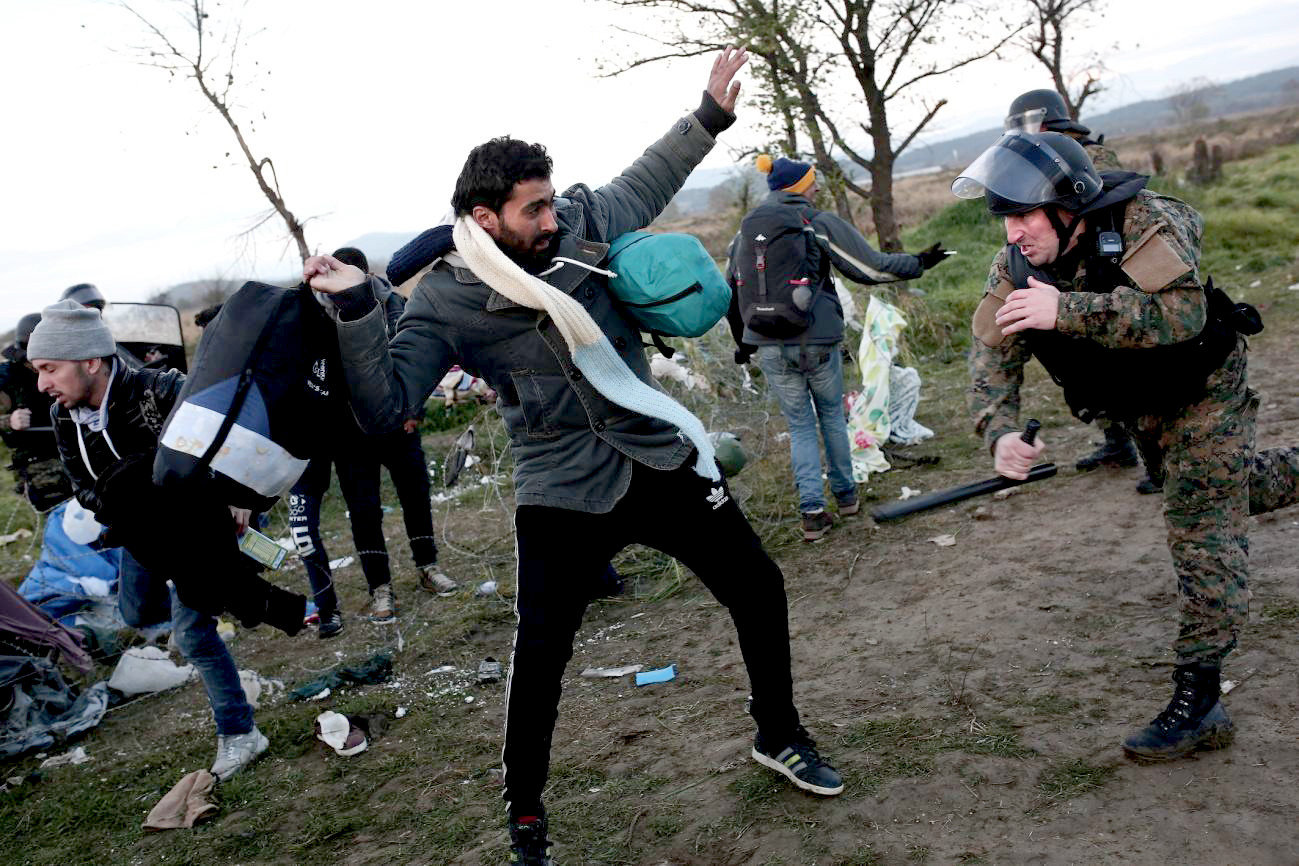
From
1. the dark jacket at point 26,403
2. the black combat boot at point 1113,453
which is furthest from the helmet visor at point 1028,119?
the dark jacket at point 26,403

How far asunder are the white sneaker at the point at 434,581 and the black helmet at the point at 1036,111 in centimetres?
407

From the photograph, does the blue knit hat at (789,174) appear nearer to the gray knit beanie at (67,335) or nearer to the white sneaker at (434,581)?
the white sneaker at (434,581)

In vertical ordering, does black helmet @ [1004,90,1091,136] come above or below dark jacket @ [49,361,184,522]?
above

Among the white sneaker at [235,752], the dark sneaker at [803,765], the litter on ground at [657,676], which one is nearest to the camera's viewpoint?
the dark sneaker at [803,765]

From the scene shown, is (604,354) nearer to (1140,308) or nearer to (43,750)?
(1140,308)

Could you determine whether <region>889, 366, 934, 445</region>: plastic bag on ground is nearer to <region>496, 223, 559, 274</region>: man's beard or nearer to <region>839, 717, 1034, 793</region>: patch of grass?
<region>839, 717, 1034, 793</region>: patch of grass

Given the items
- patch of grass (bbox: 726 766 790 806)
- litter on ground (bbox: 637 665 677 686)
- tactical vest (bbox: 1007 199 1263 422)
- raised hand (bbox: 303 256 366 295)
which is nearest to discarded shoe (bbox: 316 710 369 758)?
litter on ground (bbox: 637 665 677 686)

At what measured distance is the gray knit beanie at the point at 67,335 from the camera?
3.56 metres

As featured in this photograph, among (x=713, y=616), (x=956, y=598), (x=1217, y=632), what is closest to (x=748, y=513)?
(x=713, y=616)

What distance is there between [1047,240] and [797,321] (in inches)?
107

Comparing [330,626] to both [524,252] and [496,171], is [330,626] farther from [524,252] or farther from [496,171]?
[496,171]

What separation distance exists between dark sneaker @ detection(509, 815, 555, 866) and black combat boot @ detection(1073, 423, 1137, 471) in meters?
4.22

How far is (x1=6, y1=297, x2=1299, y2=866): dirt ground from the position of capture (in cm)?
281

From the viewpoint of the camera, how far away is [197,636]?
4.05 metres
